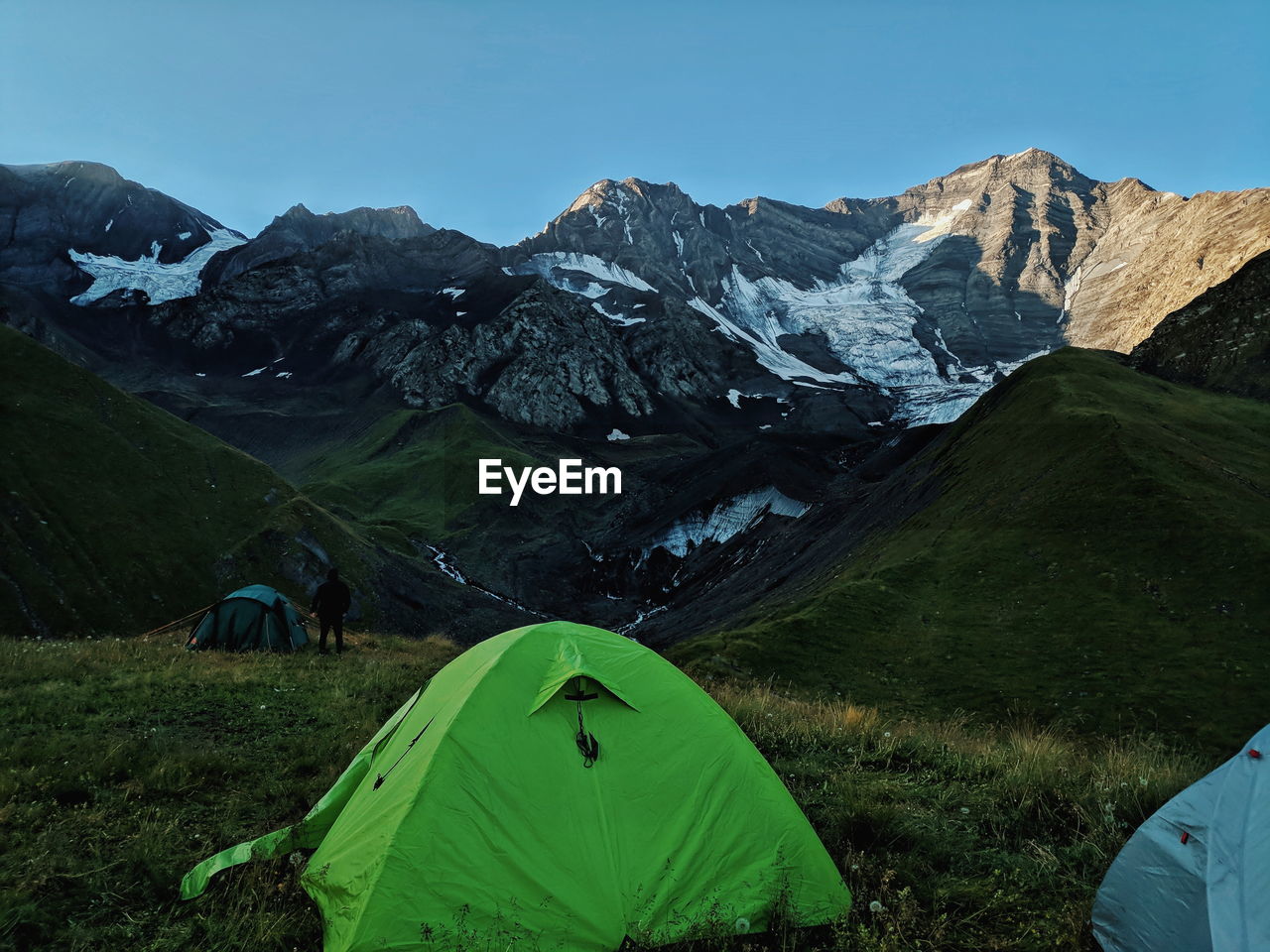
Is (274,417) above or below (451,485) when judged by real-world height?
above

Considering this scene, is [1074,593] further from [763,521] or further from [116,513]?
[116,513]

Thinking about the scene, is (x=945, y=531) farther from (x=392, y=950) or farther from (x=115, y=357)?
(x=115, y=357)

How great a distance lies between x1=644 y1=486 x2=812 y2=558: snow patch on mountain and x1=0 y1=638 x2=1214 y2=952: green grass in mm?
73148

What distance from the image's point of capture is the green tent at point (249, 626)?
21094 mm

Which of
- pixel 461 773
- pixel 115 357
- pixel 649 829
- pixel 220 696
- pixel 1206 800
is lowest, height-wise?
pixel 220 696

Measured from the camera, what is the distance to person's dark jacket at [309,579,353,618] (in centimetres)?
2042

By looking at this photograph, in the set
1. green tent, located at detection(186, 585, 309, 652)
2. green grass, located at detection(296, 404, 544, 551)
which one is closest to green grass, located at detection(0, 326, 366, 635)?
green tent, located at detection(186, 585, 309, 652)

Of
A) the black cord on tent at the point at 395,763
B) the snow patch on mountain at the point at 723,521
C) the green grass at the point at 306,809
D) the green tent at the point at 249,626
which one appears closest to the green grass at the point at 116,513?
the green tent at the point at 249,626

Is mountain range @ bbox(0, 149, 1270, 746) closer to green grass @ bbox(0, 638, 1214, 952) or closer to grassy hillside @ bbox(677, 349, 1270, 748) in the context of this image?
grassy hillside @ bbox(677, 349, 1270, 748)

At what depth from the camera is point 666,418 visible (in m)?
176

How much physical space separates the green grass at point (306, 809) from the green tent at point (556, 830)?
0.97 feet

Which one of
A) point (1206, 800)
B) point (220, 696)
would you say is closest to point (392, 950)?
point (1206, 800)

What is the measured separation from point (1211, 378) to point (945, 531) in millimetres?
33973

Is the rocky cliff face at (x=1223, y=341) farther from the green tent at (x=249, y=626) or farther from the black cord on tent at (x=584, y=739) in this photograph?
the green tent at (x=249, y=626)
